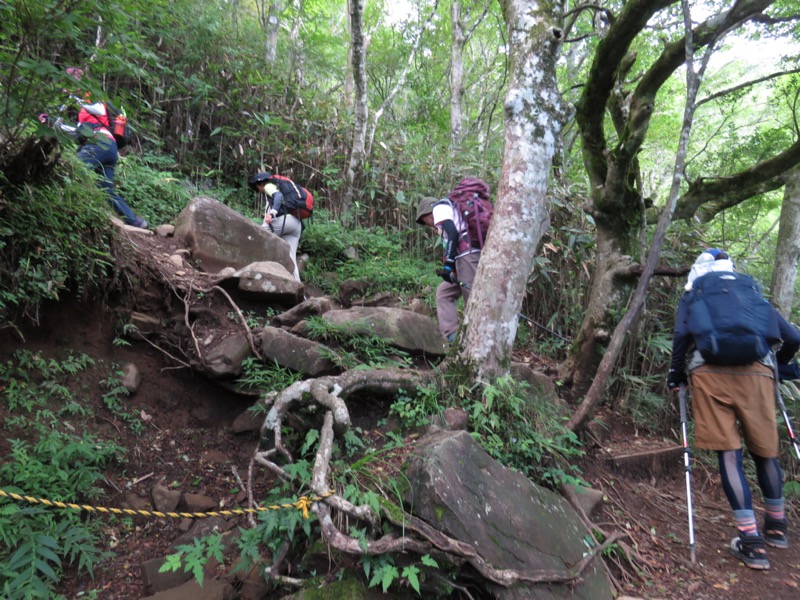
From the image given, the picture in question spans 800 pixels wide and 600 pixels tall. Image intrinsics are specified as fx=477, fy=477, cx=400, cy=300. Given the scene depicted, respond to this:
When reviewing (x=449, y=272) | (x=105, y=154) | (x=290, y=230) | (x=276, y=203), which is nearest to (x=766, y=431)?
(x=449, y=272)

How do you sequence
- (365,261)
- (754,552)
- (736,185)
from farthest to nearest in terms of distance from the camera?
(365,261), (736,185), (754,552)

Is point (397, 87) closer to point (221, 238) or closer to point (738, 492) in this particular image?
point (221, 238)

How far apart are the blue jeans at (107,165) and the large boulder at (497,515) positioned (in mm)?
4837

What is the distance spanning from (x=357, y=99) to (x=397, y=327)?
4.96 meters

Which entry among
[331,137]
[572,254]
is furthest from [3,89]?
[331,137]

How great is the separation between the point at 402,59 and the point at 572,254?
386 inches

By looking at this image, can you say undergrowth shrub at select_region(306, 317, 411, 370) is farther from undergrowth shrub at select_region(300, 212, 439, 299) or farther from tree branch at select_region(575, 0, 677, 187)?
tree branch at select_region(575, 0, 677, 187)

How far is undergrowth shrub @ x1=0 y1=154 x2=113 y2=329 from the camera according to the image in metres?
3.74

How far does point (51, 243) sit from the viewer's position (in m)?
3.92

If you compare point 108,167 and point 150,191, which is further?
point 150,191

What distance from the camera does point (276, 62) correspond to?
1045cm

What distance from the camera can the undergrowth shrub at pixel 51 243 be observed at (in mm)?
3740

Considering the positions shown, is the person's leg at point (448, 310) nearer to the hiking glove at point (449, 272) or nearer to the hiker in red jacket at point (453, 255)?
the hiker in red jacket at point (453, 255)

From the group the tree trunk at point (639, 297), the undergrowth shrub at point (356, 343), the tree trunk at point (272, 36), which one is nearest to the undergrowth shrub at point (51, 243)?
the undergrowth shrub at point (356, 343)
